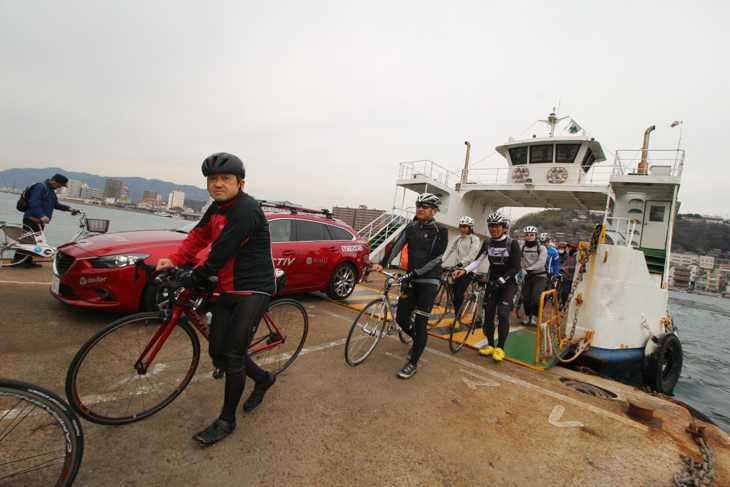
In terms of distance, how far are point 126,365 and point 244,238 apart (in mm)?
1239

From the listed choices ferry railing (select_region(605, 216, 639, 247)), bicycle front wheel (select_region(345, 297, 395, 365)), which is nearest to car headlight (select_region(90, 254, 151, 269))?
bicycle front wheel (select_region(345, 297, 395, 365))

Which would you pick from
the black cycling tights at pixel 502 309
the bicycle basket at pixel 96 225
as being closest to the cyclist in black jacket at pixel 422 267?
the black cycling tights at pixel 502 309

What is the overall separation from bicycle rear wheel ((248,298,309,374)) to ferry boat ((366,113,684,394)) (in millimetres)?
2874

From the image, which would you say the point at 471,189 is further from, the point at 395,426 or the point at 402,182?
the point at 395,426

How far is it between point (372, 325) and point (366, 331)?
0.40 ft

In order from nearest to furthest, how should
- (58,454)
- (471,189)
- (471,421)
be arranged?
(58,454)
(471,421)
(471,189)

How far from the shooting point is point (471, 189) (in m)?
15.2

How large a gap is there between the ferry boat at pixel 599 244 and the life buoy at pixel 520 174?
43 mm

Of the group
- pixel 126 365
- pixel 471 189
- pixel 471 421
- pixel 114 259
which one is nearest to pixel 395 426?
pixel 471 421

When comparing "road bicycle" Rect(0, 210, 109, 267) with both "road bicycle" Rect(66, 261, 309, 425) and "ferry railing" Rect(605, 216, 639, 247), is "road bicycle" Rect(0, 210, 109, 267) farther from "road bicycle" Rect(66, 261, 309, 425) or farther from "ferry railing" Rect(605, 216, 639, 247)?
"ferry railing" Rect(605, 216, 639, 247)

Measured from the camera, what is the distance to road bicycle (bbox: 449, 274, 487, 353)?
14.9ft

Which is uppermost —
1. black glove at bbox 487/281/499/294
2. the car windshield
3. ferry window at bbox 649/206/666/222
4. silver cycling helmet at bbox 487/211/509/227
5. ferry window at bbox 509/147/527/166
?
ferry window at bbox 509/147/527/166

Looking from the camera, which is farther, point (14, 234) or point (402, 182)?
point (402, 182)

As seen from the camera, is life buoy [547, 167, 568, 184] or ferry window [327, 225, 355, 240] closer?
ferry window [327, 225, 355, 240]
